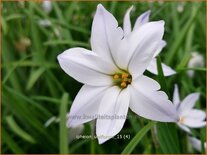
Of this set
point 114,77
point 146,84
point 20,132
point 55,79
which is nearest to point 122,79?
point 114,77

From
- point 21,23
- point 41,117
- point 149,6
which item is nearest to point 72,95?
point 41,117

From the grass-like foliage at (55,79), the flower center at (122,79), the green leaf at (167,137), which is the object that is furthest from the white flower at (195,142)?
the flower center at (122,79)

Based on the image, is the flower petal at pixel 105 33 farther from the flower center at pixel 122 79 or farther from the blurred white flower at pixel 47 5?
the blurred white flower at pixel 47 5

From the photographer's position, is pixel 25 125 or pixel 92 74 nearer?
pixel 92 74

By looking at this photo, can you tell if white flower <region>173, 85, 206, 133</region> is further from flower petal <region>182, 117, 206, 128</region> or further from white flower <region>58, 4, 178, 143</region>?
white flower <region>58, 4, 178, 143</region>

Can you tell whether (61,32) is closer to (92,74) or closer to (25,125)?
(25,125)

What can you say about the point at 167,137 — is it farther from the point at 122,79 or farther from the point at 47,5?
the point at 47,5

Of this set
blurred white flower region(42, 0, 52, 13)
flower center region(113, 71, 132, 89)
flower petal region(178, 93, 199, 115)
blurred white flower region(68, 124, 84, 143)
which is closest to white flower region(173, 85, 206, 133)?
flower petal region(178, 93, 199, 115)
